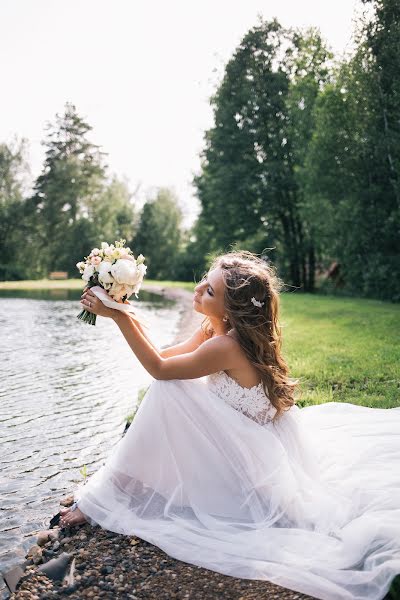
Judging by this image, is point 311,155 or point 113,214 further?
point 113,214

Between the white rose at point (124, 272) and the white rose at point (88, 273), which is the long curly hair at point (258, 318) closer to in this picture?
the white rose at point (124, 272)

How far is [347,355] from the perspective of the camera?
9.42 m

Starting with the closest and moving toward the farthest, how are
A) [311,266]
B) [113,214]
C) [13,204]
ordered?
1. [311,266]
2. [13,204]
3. [113,214]

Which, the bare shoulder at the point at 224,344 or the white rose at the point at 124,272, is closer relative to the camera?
the bare shoulder at the point at 224,344

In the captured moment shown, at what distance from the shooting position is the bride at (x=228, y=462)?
3.40 meters

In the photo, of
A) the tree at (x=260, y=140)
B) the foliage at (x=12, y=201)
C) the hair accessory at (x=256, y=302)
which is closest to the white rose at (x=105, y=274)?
the hair accessory at (x=256, y=302)

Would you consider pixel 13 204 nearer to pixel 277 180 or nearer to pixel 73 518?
pixel 277 180

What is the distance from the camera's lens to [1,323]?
17.0 m

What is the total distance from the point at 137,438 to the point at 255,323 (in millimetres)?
1125

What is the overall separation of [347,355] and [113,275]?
6.46 m

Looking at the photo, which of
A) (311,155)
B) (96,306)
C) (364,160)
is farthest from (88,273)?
(311,155)

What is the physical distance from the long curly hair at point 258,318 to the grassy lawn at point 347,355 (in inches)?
21.2

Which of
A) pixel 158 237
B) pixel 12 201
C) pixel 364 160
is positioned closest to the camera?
pixel 364 160

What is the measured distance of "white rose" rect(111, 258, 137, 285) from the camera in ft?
12.7
